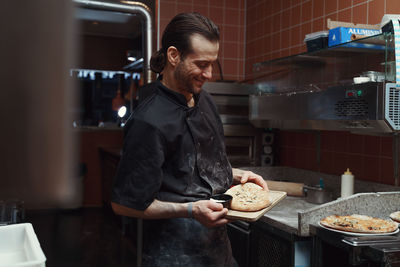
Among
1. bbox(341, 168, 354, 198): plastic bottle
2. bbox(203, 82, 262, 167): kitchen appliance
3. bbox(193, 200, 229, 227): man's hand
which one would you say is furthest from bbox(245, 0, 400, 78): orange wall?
bbox(193, 200, 229, 227): man's hand

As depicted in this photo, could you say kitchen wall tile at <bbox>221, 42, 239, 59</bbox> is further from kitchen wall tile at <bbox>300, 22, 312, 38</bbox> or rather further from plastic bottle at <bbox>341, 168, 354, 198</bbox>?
plastic bottle at <bbox>341, 168, 354, 198</bbox>

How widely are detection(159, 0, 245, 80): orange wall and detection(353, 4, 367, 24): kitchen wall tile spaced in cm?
164

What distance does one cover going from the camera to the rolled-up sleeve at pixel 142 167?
1.39 metres

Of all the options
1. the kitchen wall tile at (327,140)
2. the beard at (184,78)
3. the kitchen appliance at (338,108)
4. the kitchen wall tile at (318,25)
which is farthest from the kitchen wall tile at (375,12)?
the beard at (184,78)

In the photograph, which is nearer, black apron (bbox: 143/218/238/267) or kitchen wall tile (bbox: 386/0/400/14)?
black apron (bbox: 143/218/238/267)

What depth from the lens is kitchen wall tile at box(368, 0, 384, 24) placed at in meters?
2.60

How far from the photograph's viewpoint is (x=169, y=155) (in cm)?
148

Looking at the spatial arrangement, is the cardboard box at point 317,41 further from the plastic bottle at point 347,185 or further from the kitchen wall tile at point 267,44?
the kitchen wall tile at point 267,44

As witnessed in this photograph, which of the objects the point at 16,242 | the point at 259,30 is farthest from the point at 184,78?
the point at 259,30

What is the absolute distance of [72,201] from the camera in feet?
0.87

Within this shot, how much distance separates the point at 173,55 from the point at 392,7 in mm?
1694

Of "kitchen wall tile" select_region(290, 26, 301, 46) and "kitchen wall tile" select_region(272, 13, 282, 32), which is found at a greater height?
"kitchen wall tile" select_region(272, 13, 282, 32)

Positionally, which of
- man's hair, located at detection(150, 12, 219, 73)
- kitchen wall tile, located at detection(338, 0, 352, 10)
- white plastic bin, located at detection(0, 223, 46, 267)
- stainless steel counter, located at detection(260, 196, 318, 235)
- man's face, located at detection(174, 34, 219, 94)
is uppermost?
kitchen wall tile, located at detection(338, 0, 352, 10)

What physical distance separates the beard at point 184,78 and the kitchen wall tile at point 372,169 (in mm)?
1675
